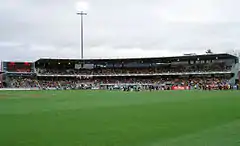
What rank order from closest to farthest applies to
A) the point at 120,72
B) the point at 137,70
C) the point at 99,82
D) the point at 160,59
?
the point at 160,59 → the point at 99,82 → the point at 120,72 → the point at 137,70

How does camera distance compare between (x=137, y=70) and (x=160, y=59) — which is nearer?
(x=160, y=59)

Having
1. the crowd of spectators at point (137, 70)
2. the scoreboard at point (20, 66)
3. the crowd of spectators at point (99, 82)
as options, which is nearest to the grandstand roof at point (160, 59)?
the crowd of spectators at point (137, 70)

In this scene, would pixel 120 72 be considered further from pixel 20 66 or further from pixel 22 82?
pixel 20 66

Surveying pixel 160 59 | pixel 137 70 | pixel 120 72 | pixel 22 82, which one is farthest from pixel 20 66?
pixel 160 59

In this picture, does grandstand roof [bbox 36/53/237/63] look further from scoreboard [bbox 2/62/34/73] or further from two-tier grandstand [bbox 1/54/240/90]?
scoreboard [bbox 2/62/34/73]

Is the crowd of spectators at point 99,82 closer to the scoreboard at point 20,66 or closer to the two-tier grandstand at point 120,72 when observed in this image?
the two-tier grandstand at point 120,72

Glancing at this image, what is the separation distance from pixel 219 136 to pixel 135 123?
376 centimetres

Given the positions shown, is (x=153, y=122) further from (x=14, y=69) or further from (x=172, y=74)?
(x=14, y=69)

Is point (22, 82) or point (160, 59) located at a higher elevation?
point (160, 59)

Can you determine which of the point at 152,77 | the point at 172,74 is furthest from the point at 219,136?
the point at 152,77

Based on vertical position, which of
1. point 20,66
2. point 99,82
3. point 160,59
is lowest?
point 99,82

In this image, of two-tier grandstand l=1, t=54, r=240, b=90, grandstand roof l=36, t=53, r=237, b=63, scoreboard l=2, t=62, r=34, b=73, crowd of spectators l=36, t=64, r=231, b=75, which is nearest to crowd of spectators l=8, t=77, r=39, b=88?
two-tier grandstand l=1, t=54, r=240, b=90

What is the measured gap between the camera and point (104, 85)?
3401 inches

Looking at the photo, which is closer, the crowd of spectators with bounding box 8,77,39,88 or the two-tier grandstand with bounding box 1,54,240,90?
the two-tier grandstand with bounding box 1,54,240,90
